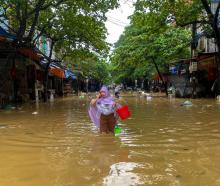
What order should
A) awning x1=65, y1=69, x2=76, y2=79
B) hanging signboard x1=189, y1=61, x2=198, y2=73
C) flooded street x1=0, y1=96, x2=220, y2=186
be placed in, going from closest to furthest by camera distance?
flooded street x1=0, y1=96, x2=220, y2=186, hanging signboard x1=189, y1=61, x2=198, y2=73, awning x1=65, y1=69, x2=76, y2=79

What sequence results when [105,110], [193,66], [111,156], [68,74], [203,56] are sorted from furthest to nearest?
[68,74]
[193,66]
[203,56]
[105,110]
[111,156]

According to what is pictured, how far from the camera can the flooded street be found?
6.23 metres

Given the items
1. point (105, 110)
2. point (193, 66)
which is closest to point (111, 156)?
point (105, 110)

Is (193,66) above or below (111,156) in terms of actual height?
above

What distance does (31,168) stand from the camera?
23.1 feet

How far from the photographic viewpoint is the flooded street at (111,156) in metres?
6.23

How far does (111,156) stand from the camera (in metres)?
8.11

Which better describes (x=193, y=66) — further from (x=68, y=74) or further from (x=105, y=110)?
(x=68, y=74)

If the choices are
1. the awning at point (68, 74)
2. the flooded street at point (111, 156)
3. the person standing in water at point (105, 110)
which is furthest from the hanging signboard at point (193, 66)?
the person standing in water at point (105, 110)

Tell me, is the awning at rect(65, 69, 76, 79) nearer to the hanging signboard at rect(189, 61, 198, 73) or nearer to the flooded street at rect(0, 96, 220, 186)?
the hanging signboard at rect(189, 61, 198, 73)

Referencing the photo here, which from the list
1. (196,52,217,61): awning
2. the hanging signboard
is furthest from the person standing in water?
the hanging signboard

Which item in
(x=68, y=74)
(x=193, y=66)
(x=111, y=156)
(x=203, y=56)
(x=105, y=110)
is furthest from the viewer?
(x=68, y=74)

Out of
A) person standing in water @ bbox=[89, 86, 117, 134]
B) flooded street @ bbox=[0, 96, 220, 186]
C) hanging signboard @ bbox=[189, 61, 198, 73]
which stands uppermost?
hanging signboard @ bbox=[189, 61, 198, 73]

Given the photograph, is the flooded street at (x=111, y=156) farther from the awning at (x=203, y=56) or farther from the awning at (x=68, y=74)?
the awning at (x=68, y=74)
